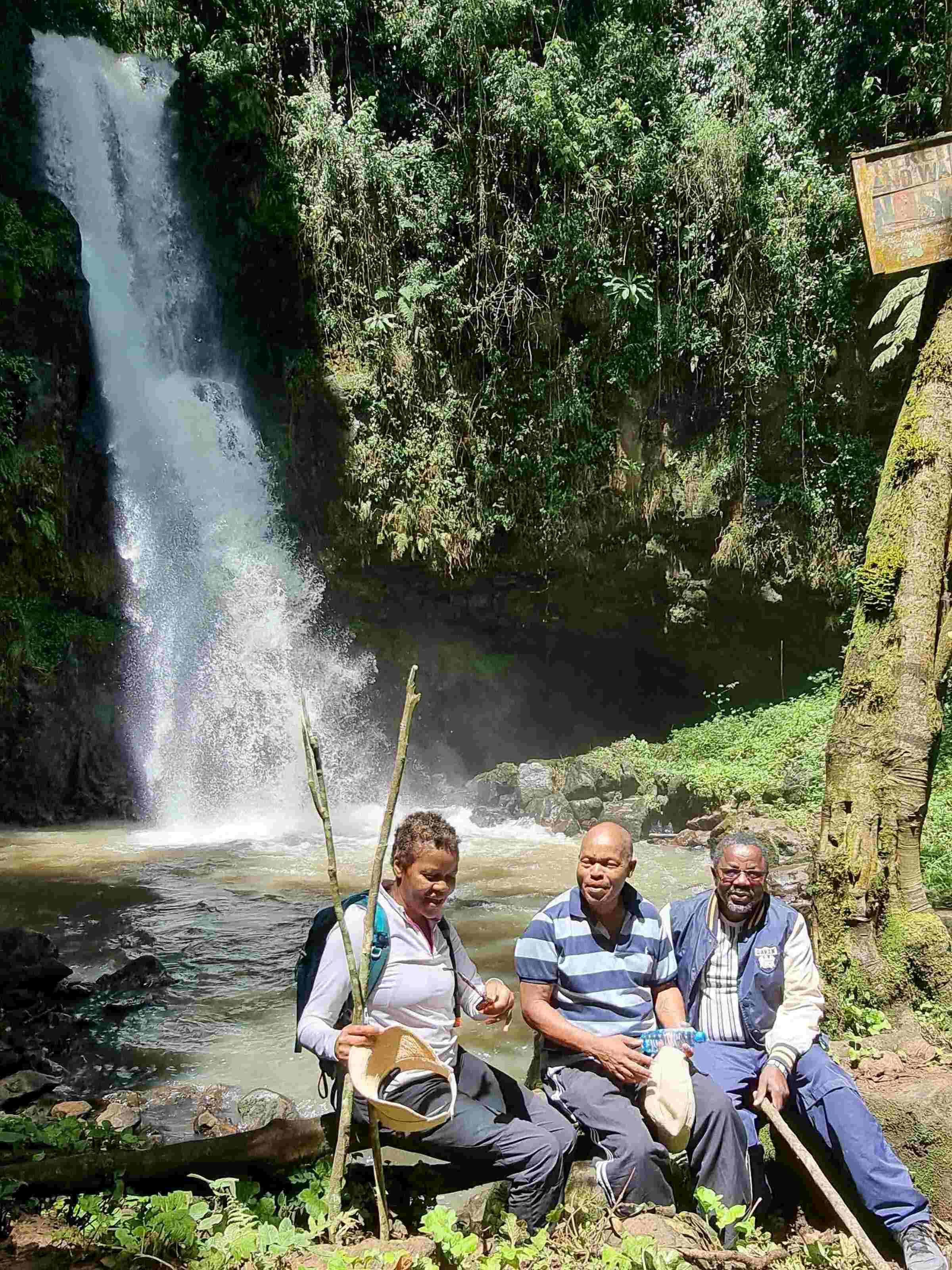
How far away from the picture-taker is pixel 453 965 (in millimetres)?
3104

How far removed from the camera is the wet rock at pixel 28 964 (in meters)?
6.18

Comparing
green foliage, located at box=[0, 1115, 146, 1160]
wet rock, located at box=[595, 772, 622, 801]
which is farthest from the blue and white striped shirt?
wet rock, located at box=[595, 772, 622, 801]

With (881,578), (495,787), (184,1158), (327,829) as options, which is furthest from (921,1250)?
(495,787)

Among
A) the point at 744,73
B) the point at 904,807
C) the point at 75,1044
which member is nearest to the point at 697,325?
the point at 744,73

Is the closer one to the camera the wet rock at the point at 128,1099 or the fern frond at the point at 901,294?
the wet rock at the point at 128,1099

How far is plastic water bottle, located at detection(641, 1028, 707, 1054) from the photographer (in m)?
3.03

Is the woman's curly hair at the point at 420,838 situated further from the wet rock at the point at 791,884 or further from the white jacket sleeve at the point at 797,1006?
the wet rock at the point at 791,884

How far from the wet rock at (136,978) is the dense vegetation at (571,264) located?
8.90 m

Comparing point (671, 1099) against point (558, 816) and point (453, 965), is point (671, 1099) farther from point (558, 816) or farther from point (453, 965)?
point (558, 816)

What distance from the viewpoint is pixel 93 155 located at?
16.6 metres

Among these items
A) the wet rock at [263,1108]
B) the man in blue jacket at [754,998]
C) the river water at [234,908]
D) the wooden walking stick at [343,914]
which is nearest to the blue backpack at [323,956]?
the wooden walking stick at [343,914]

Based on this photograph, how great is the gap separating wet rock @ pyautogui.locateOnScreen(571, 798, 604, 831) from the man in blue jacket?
9326mm

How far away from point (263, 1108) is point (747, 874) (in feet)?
9.53

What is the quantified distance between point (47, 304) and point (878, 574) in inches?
554
